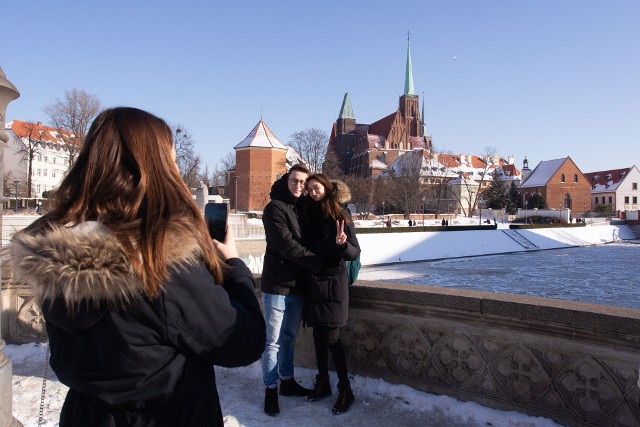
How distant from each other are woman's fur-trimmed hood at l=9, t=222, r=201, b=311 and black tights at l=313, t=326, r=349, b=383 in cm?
267

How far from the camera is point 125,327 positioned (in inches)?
55.9

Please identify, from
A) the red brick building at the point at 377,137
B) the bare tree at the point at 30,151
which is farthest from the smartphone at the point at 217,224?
the red brick building at the point at 377,137

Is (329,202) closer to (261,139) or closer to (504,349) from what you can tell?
(504,349)

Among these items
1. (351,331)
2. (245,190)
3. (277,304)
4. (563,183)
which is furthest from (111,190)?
(563,183)

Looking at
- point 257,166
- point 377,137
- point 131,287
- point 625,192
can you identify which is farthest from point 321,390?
point 625,192

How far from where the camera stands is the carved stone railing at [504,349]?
3191 millimetres

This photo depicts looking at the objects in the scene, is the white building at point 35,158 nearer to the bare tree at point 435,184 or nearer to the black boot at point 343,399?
the bare tree at point 435,184

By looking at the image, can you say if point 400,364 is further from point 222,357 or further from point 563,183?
point 563,183

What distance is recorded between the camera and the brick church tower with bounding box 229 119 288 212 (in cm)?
6706

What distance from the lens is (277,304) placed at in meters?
4.00

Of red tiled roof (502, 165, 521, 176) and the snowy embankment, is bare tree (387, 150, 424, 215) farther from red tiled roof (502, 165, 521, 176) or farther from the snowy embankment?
red tiled roof (502, 165, 521, 176)

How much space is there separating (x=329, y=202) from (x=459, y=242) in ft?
106

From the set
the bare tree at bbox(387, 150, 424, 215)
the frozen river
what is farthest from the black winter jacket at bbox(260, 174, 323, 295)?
the bare tree at bbox(387, 150, 424, 215)

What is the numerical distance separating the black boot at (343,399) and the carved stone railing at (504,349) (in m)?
0.44
